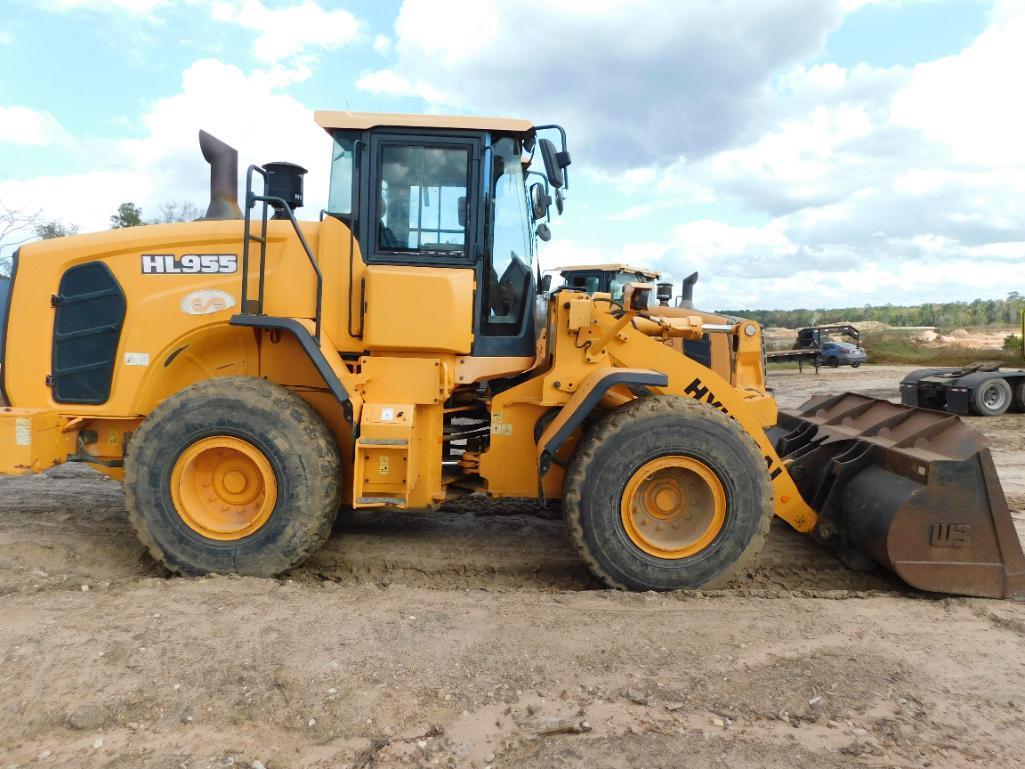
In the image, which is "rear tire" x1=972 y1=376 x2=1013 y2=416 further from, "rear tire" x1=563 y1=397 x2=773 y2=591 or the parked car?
the parked car

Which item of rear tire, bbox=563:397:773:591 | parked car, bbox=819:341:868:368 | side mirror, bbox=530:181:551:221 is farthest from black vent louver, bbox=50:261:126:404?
parked car, bbox=819:341:868:368

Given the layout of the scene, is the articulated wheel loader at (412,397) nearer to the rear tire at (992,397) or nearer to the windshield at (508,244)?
the windshield at (508,244)

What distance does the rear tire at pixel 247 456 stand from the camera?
428 centimetres

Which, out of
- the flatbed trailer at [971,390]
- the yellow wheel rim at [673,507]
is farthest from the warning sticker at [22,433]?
the flatbed trailer at [971,390]

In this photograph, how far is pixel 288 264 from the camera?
15.1ft

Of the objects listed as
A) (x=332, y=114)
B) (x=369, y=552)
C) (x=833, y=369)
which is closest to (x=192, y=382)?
(x=369, y=552)

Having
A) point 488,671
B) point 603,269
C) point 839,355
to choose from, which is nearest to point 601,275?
point 603,269

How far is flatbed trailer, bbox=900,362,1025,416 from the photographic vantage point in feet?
42.8

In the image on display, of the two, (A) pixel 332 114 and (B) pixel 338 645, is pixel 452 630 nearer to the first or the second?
(B) pixel 338 645

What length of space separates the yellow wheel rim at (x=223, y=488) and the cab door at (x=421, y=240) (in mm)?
1060

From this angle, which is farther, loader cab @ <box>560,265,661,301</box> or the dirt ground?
loader cab @ <box>560,265,661,301</box>

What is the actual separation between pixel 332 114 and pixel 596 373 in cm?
243

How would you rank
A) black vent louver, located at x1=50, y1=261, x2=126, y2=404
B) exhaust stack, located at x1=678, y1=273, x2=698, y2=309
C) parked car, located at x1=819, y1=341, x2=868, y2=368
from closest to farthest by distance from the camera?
black vent louver, located at x1=50, y1=261, x2=126, y2=404 → exhaust stack, located at x1=678, y1=273, x2=698, y2=309 → parked car, located at x1=819, y1=341, x2=868, y2=368

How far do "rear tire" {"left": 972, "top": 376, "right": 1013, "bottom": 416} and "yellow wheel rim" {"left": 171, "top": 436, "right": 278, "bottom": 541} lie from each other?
43.9 ft
